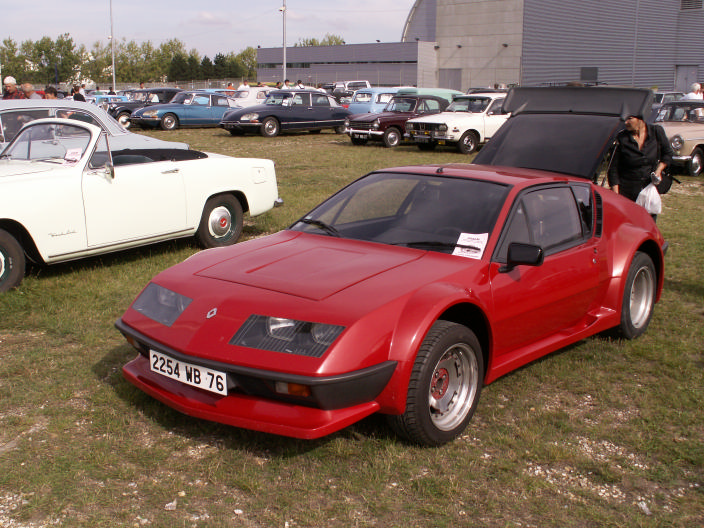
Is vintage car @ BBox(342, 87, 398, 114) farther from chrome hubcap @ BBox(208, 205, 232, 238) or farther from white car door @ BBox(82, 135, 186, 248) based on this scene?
white car door @ BBox(82, 135, 186, 248)

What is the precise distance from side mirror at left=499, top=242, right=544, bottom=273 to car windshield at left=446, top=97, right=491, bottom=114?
15914 millimetres

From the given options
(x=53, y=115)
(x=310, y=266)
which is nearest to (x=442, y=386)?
(x=310, y=266)

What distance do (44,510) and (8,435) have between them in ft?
2.69

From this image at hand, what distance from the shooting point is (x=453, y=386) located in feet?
12.4

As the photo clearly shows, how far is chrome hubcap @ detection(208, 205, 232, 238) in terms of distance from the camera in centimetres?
798

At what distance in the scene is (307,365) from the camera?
3.14 m

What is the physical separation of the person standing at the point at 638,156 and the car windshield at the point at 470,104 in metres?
12.2

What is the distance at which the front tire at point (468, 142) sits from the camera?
18312mm

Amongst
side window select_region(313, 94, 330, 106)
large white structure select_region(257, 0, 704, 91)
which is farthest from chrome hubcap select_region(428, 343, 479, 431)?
large white structure select_region(257, 0, 704, 91)

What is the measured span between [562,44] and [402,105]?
88.7 ft

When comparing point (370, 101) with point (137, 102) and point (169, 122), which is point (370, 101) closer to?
point (169, 122)

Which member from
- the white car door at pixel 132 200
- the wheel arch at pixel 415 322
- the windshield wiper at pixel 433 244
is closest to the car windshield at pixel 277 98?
the white car door at pixel 132 200

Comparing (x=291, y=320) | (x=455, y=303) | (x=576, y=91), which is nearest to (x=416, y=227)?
(x=455, y=303)

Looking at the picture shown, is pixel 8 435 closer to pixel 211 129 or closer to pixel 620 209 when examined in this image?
pixel 620 209
